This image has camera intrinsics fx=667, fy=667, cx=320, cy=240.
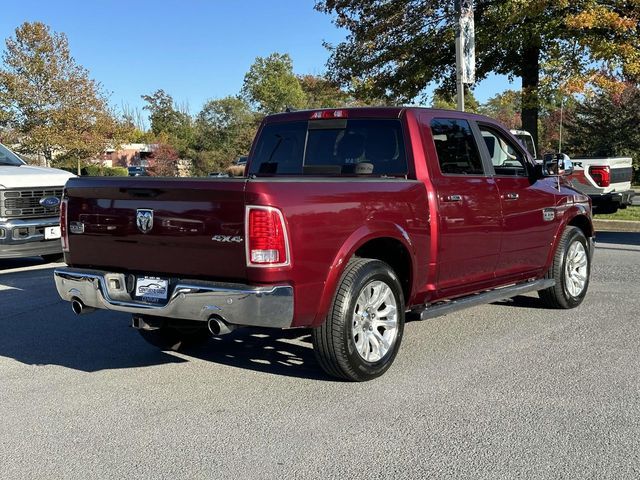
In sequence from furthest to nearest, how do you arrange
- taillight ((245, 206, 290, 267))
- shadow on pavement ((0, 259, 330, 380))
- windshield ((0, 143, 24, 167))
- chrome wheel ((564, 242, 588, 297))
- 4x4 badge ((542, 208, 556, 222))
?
windshield ((0, 143, 24, 167))
chrome wheel ((564, 242, 588, 297))
4x4 badge ((542, 208, 556, 222))
shadow on pavement ((0, 259, 330, 380))
taillight ((245, 206, 290, 267))

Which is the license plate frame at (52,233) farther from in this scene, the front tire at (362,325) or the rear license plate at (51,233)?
the front tire at (362,325)

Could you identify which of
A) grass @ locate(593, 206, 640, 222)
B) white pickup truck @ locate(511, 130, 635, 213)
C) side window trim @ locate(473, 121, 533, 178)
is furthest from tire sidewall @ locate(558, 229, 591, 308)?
grass @ locate(593, 206, 640, 222)

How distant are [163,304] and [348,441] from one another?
153 cm

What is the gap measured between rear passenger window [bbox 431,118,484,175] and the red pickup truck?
0.02 m

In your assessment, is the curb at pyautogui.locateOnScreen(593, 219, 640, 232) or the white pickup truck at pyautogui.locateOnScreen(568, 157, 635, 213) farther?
the curb at pyautogui.locateOnScreen(593, 219, 640, 232)

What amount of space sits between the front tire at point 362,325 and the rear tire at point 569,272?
2503mm

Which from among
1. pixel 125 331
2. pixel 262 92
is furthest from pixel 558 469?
pixel 262 92

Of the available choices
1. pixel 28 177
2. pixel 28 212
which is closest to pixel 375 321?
pixel 28 212

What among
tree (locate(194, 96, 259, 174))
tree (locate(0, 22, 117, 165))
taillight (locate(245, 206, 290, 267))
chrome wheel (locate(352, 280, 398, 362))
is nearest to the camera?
taillight (locate(245, 206, 290, 267))

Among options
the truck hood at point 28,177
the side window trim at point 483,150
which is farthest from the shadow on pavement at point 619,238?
the truck hood at point 28,177

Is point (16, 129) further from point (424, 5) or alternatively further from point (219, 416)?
point (219, 416)

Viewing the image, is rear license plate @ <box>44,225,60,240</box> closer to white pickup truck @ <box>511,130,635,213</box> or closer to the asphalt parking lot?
the asphalt parking lot

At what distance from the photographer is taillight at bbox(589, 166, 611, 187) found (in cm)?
1330

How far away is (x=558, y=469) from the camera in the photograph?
3293 millimetres
